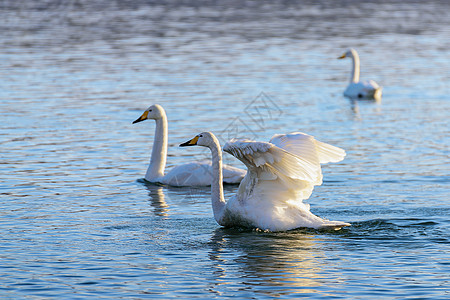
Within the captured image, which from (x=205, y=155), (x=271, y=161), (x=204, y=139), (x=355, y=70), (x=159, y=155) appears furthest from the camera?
(x=355, y=70)

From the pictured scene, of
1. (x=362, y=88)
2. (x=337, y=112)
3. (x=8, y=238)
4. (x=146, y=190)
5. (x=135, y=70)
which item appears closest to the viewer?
(x=8, y=238)

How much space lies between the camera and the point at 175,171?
51.1 ft

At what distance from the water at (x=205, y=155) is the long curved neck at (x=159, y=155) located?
28 cm

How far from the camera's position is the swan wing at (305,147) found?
12078 mm

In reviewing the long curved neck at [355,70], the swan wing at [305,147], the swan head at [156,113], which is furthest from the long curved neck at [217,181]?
the long curved neck at [355,70]

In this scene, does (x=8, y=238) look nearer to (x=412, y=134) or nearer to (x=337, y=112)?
(x=412, y=134)

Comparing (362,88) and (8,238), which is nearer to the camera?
(8,238)

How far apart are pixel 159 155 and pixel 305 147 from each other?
442 cm

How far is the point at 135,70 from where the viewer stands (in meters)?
29.2

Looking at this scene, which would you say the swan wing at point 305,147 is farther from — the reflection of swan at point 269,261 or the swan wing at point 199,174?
the swan wing at point 199,174

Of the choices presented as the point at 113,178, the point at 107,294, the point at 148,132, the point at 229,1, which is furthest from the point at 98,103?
the point at 229,1

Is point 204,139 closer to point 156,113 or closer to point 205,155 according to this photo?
point 156,113

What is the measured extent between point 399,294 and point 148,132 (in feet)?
37.9

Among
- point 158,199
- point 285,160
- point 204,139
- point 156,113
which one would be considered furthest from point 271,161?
point 156,113
